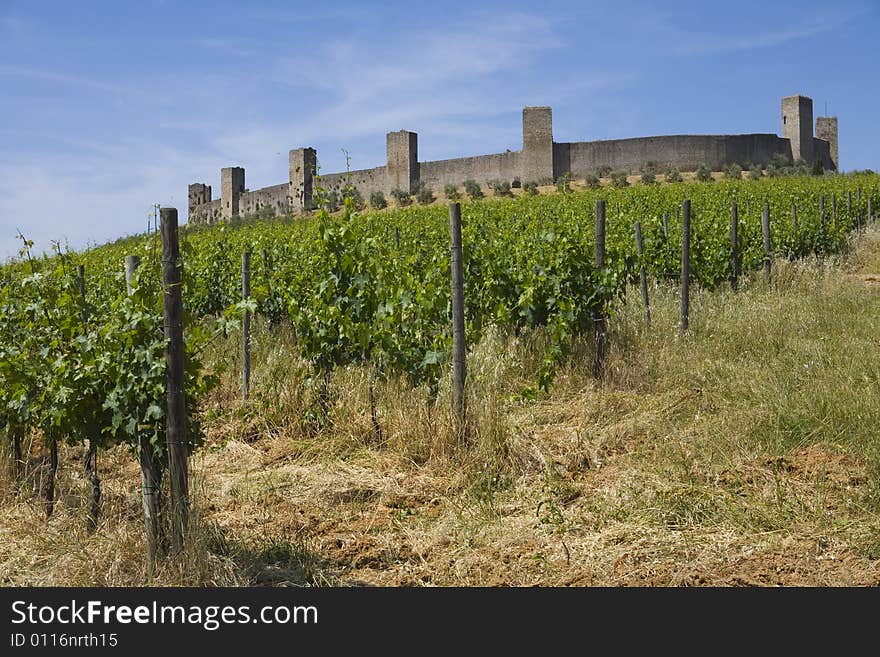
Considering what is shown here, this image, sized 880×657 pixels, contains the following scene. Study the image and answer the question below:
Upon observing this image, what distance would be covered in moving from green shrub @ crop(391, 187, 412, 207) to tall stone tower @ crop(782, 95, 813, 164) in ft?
73.1

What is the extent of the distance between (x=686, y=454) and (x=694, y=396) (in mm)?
1263

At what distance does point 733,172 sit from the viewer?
131 ft

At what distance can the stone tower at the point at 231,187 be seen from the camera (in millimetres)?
43438

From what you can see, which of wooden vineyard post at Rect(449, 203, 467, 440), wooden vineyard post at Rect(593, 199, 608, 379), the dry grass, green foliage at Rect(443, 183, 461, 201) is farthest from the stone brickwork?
wooden vineyard post at Rect(449, 203, 467, 440)

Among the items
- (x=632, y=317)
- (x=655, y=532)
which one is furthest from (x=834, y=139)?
(x=655, y=532)

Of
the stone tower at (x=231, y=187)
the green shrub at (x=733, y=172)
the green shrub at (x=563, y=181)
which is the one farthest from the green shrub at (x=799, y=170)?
the stone tower at (x=231, y=187)

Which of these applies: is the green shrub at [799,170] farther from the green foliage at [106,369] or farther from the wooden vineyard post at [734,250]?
the green foliage at [106,369]

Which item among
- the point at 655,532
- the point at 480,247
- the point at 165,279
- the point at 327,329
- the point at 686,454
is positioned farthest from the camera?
the point at 480,247

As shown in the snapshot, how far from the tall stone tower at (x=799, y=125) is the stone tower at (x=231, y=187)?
30851mm

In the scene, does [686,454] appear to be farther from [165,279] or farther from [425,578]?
[165,279]

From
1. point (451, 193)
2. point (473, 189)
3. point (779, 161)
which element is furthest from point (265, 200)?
point (779, 161)

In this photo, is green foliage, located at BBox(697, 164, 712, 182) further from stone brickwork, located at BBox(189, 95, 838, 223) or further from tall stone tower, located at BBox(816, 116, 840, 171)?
tall stone tower, located at BBox(816, 116, 840, 171)

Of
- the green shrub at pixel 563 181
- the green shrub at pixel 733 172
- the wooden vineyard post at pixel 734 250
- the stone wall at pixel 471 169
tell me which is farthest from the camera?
the stone wall at pixel 471 169

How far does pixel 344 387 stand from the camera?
5902 millimetres
